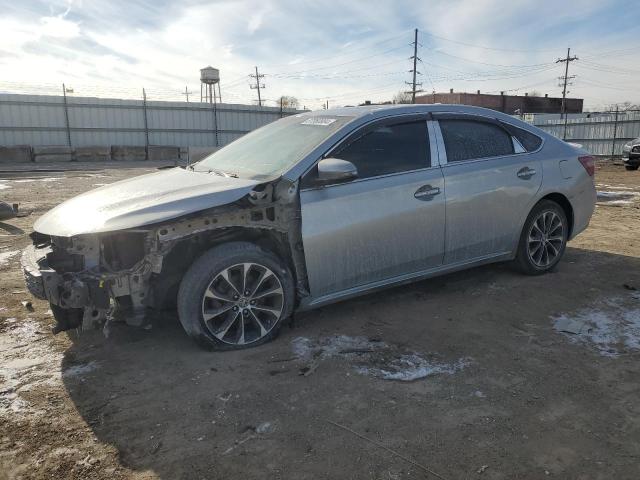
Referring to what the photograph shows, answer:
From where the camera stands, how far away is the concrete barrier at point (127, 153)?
26.1 m

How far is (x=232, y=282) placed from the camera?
3.36m

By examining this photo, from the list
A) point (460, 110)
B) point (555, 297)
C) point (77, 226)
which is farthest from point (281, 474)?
point (460, 110)

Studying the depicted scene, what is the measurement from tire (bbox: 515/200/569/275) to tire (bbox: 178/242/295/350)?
253cm

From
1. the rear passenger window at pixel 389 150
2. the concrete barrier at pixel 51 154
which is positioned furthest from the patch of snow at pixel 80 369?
the concrete barrier at pixel 51 154

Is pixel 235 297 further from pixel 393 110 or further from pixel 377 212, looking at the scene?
pixel 393 110

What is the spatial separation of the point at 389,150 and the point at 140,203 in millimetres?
1917

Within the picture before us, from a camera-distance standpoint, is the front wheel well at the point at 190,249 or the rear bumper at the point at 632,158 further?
the rear bumper at the point at 632,158

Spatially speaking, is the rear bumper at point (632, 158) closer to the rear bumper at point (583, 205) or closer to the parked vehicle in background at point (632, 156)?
the parked vehicle in background at point (632, 156)

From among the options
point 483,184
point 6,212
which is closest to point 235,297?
point 483,184

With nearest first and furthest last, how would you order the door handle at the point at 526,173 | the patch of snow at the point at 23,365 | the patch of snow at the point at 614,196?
1. the patch of snow at the point at 23,365
2. the door handle at the point at 526,173
3. the patch of snow at the point at 614,196

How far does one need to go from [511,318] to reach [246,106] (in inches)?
1174

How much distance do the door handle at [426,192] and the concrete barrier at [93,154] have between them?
24930 millimetres

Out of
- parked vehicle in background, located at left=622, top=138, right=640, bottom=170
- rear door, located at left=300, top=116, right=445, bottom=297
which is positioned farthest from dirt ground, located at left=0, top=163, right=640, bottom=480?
parked vehicle in background, located at left=622, top=138, right=640, bottom=170

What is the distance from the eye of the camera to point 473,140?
175 inches
